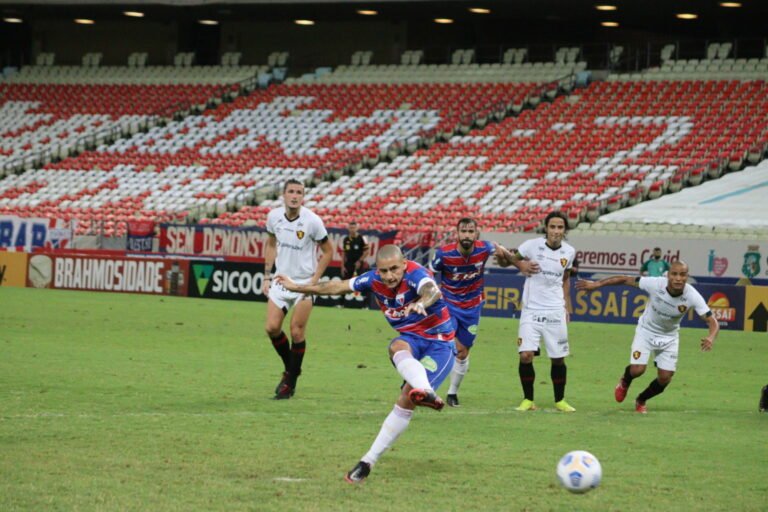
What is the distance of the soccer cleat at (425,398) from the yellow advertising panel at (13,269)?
87.4 feet

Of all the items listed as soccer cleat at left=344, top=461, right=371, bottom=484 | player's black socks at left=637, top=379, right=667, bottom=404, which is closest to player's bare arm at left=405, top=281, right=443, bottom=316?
soccer cleat at left=344, top=461, right=371, bottom=484

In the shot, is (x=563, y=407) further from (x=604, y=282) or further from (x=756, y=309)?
(x=756, y=309)

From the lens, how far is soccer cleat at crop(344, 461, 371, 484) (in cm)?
871

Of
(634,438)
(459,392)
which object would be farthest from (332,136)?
(634,438)

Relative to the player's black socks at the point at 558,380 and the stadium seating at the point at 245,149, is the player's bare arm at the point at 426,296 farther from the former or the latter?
the stadium seating at the point at 245,149

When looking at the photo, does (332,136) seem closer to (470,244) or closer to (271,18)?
(271,18)

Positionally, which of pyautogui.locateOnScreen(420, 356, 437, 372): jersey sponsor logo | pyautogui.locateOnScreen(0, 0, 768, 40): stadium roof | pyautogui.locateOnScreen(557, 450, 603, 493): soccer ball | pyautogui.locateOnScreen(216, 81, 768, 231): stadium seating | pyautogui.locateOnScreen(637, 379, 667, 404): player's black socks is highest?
pyautogui.locateOnScreen(0, 0, 768, 40): stadium roof

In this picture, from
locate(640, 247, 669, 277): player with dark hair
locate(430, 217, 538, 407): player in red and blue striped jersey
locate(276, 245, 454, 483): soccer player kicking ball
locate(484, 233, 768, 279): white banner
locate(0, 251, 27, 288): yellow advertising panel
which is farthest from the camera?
locate(0, 251, 27, 288): yellow advertising panel

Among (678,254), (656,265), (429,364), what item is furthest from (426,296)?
(678,254)

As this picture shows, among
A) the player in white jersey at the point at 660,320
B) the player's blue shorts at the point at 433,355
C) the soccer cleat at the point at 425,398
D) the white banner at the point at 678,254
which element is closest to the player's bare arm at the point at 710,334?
the player in white jersey at the point at 660,320

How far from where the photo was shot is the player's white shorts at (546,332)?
13477 millimetres

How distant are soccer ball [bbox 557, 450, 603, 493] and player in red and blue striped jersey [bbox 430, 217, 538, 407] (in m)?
4.97

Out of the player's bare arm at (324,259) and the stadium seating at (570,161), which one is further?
the stadium seating at (570,161)

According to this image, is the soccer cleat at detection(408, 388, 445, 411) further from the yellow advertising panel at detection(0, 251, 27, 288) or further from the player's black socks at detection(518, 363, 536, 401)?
the yellow advertising panel at detection(0, 251, 27, 288)
